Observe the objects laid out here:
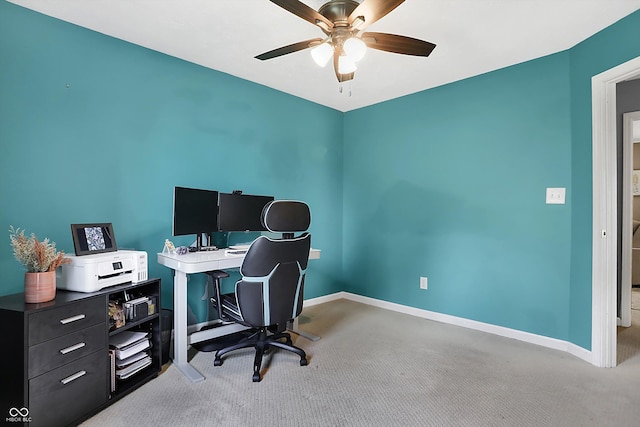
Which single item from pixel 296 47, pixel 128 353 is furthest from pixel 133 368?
pixel 296 47

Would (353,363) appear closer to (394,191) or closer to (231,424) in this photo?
(231,424)

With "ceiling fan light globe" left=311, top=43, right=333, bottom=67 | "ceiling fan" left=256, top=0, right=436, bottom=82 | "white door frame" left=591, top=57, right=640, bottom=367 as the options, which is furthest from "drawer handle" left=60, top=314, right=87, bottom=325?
"white door frame" left=591, top=57, right=640, bottom=367

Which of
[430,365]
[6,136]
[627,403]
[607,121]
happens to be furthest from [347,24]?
[627,403]

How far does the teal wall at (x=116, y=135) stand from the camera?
2.09 metres

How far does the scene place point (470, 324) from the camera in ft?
10.5

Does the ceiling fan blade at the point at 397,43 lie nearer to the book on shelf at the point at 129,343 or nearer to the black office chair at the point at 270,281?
the black office chair at the point at 270,281

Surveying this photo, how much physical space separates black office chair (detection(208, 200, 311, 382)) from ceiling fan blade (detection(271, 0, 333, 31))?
1.14 m

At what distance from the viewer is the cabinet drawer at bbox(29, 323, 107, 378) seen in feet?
5.05

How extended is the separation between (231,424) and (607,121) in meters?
3.17

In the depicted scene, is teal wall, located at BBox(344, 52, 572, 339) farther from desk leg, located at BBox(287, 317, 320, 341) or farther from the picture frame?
the picture frame

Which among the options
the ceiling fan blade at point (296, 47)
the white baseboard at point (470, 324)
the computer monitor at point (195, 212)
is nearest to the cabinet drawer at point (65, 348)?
the computer monitor at point (195, 212)

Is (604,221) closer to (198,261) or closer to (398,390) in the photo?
(398,390)

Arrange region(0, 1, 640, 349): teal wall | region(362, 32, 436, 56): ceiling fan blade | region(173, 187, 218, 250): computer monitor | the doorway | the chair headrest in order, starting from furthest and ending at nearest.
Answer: the doorway → region(173, 187, 218, 250): computer monitor → the chair headrest → region(0, 1, 640, 349): teal wall → region(362, 32, 436, 56): ceiling fan blade

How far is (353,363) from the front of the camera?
8.00ft
